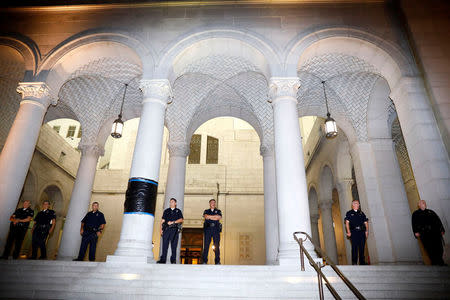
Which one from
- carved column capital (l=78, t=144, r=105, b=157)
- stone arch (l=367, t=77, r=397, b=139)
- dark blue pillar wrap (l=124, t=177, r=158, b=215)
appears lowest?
dark blue pillar wrap (l=124, t=177, r=158, b=215)

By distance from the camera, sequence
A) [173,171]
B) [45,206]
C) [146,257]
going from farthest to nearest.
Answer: [173,171] → [45,206] → [146,257]

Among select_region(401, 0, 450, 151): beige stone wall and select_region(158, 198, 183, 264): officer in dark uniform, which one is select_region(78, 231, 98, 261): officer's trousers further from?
select_region(401, 0, 450, 151): beige stone wall

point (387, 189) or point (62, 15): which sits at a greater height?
point (62, 15)

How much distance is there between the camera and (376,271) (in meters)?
4.86

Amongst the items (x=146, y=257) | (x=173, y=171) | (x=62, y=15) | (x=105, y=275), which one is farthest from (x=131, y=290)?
(x=62, y=15)

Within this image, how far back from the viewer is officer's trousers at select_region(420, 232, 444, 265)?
5.48m

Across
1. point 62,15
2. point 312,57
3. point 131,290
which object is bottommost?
point 131,290

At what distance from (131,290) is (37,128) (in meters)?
5.08

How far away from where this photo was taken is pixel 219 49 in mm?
8109

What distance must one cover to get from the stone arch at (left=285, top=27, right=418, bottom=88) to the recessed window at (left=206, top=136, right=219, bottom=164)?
10145mm

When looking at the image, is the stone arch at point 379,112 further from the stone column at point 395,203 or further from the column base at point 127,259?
the column base at point 127,259

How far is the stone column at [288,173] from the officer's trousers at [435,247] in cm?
232

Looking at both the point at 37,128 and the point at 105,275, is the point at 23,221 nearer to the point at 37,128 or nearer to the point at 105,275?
the point at 37,128

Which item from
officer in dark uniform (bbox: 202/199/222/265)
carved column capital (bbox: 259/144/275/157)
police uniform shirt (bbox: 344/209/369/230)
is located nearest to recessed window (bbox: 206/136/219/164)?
carved column capital (bbox: 259/144/275/157)
